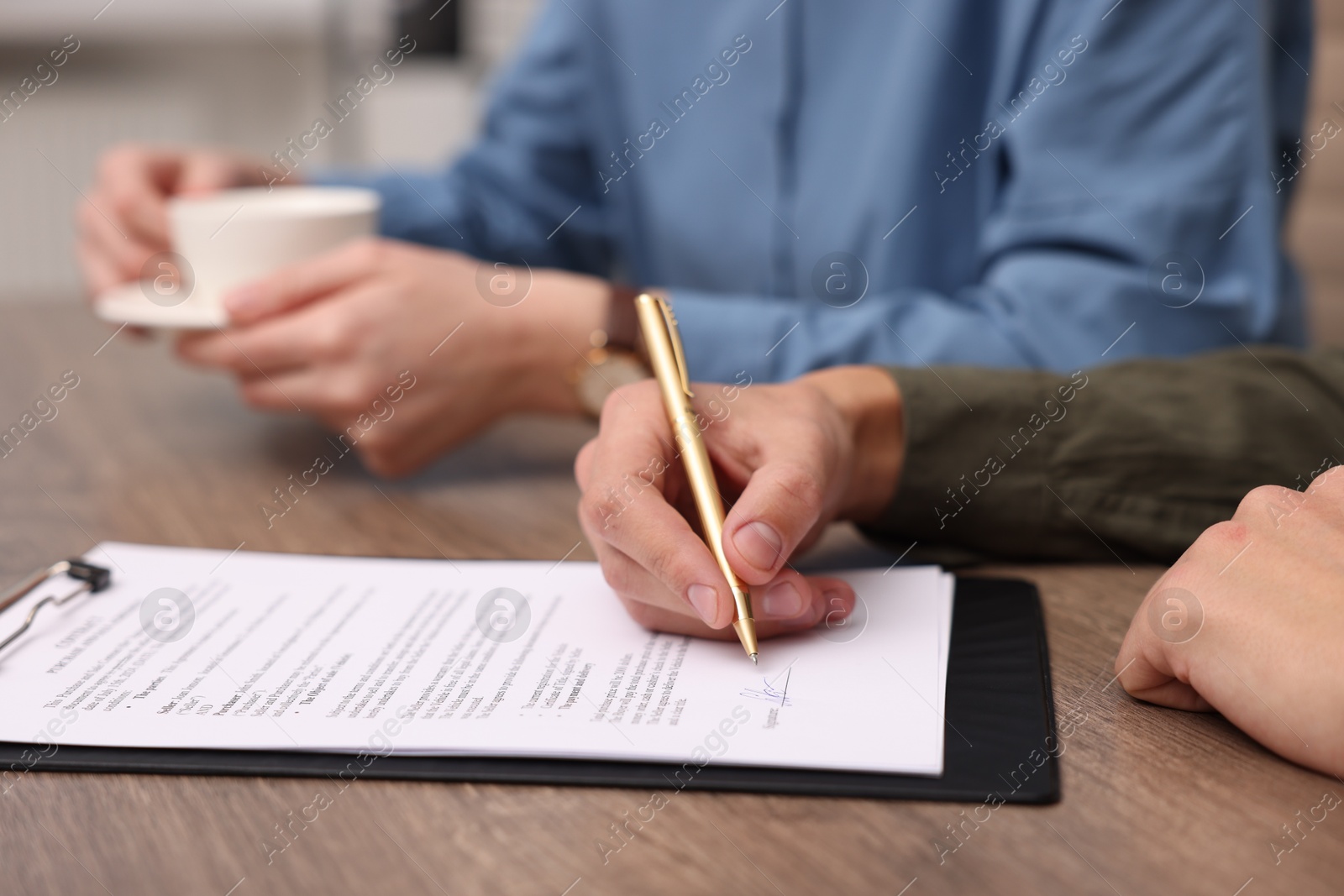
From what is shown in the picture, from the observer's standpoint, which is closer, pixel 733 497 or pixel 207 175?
pixel 733 497

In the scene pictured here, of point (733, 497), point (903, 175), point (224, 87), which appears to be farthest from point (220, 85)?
point (733, 497)

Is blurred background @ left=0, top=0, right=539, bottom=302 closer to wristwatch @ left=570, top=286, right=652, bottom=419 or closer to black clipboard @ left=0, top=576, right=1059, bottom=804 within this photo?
wristwatch @ left=570, top=286, right=652, bottom=419

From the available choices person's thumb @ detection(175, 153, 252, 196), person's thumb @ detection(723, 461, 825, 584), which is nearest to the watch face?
person's thumb @ detection(723, 461, 825, 584)

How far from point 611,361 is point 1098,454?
359 mm

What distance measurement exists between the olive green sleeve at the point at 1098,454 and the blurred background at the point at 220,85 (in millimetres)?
2083

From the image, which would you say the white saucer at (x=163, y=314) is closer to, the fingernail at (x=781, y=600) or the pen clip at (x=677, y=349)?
the pen clip at (x=677, y=349)

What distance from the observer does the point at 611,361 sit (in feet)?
2.70

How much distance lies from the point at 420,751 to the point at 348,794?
29mm

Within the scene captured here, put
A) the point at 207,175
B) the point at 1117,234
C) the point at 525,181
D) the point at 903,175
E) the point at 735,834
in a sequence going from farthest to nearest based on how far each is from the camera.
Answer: the point at 525,181
the point at 207,175
the point at 903,175
the point at 1117,234
the point at 735,834

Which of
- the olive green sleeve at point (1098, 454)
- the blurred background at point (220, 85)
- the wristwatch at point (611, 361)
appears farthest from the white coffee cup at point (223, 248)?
the blurred background at point (220, 85)

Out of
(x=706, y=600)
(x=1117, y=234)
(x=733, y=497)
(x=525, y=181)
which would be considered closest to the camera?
(x=706, y=600)

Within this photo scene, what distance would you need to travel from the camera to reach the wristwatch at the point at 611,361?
815mm

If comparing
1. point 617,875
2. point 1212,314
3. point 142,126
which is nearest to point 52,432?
point 617,875
